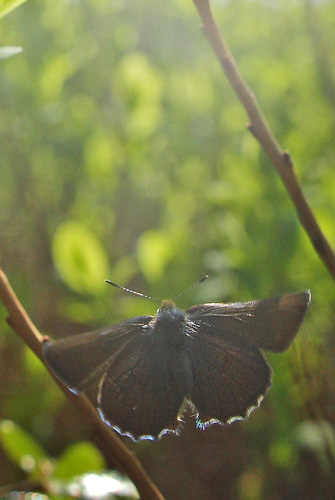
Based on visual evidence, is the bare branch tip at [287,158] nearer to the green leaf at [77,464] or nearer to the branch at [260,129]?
the branch at [260,129]

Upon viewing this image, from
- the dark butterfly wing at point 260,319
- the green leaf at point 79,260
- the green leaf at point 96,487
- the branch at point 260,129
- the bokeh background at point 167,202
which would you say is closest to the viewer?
the branch at point 260,129

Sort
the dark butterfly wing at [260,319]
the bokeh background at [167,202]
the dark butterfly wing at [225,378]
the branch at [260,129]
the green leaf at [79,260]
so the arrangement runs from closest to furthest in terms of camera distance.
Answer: the branch at [260,129], the dark butterfly wing at [260,319], the dark butterfly wing at [225,378], the bokeh background at [167,202], the green leaf at [79,260]

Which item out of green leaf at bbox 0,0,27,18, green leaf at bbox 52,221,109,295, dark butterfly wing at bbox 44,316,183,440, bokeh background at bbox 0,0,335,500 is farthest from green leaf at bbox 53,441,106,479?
green leaf at bbox 0,0,27,18

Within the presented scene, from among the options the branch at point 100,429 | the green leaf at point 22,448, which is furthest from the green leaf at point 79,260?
the branch at point 100,429

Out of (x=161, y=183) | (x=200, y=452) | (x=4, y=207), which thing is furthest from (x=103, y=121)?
(x=200, y=452)

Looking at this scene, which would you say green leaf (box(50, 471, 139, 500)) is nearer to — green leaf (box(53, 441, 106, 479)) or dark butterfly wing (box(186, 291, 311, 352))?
green leaf (box(53, 441, 106, 479))

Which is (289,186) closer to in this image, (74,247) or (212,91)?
A: (74,247)
